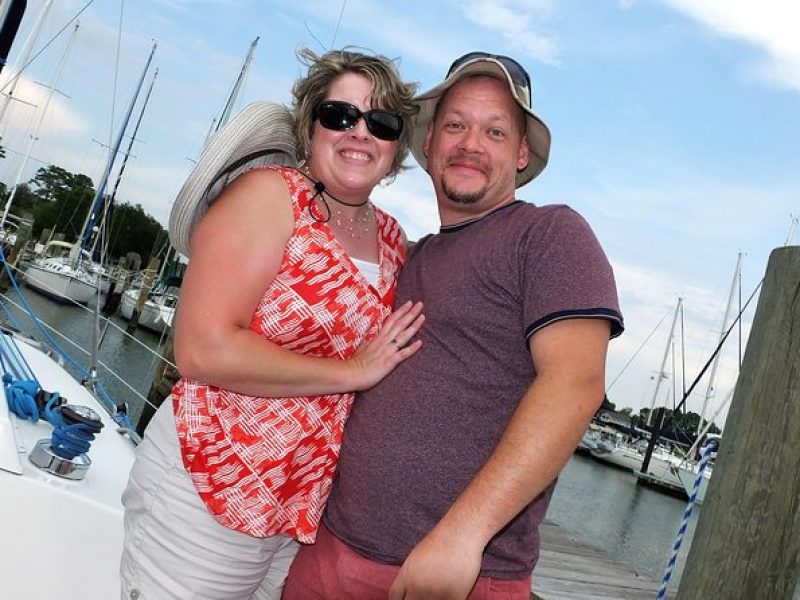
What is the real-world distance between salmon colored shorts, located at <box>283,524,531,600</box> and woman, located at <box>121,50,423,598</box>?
6 cm

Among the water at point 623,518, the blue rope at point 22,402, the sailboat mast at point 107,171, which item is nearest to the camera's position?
the blue rope at point 22,402

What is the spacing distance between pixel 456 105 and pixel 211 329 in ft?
3.64

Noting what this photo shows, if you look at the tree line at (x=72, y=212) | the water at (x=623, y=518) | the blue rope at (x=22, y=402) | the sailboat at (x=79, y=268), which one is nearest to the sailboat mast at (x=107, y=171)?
Answer: the sailboat at (x=79, y=268)


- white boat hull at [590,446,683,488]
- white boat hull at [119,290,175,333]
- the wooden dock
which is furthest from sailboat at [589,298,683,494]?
the wooden dock

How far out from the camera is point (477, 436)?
1.91 meters

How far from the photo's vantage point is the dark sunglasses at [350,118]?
7.38ft

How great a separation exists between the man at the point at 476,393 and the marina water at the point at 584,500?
15241 millimetres

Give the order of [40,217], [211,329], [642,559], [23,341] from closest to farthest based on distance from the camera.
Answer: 1. [211,329]
2. [23,341]
3. [642,559]
4. [40,217]

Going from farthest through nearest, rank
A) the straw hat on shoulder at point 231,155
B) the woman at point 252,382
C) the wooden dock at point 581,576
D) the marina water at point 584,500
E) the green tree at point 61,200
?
1. the green tree at point 61,200
2. the marina water at point 584,500
3. the wooden dock at point 581,576
4. the straw hat on shoulder at point 231,155
5. the woman at point 252,382

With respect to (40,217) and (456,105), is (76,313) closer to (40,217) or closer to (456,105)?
(456,105)

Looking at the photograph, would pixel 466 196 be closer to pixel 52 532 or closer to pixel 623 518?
pixel 52 532

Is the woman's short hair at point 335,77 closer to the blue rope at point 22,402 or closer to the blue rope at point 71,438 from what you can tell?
the blue rope at point 71,438

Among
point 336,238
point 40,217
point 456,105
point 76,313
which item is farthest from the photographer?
point 40,217

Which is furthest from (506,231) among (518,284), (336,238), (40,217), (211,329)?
(40,217)
